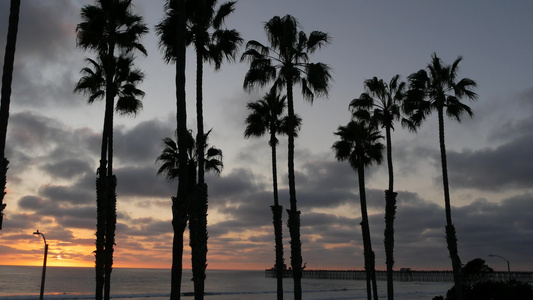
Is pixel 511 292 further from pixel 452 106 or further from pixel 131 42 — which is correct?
pixel 131 42

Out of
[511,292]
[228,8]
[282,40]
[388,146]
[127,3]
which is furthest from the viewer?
[388,146]

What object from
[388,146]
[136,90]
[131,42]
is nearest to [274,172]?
[388,146]

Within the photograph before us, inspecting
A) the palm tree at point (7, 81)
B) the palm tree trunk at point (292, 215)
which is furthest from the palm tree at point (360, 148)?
the palm tree at point (7, 81)

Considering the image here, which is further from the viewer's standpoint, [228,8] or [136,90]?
[136,90]

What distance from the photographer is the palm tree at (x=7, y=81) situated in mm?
14203

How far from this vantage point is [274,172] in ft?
118

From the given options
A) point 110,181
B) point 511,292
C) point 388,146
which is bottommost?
point 511,292

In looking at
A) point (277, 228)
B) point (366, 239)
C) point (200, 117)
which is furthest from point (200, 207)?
point (366, 239)

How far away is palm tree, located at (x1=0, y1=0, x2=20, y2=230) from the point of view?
14203 mm

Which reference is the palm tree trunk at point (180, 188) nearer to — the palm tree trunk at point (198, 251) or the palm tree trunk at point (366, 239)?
the palm tree trunk at point (198, 251)

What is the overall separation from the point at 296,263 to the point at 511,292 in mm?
12557

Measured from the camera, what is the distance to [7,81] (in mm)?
15219

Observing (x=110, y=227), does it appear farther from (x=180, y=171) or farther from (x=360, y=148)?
(x=360, y=148)

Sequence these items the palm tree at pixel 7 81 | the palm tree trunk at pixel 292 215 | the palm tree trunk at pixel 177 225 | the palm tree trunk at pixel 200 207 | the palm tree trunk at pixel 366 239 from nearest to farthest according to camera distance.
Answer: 1. the palm tree at pixel 7 81
2. the palm tree trunk at pixel 177 225
3. the palm tree trunk at pixel 200 207
4. the palm tree trunk at pixel 292 215
5. the palm tree trunk at pixel 366 239
